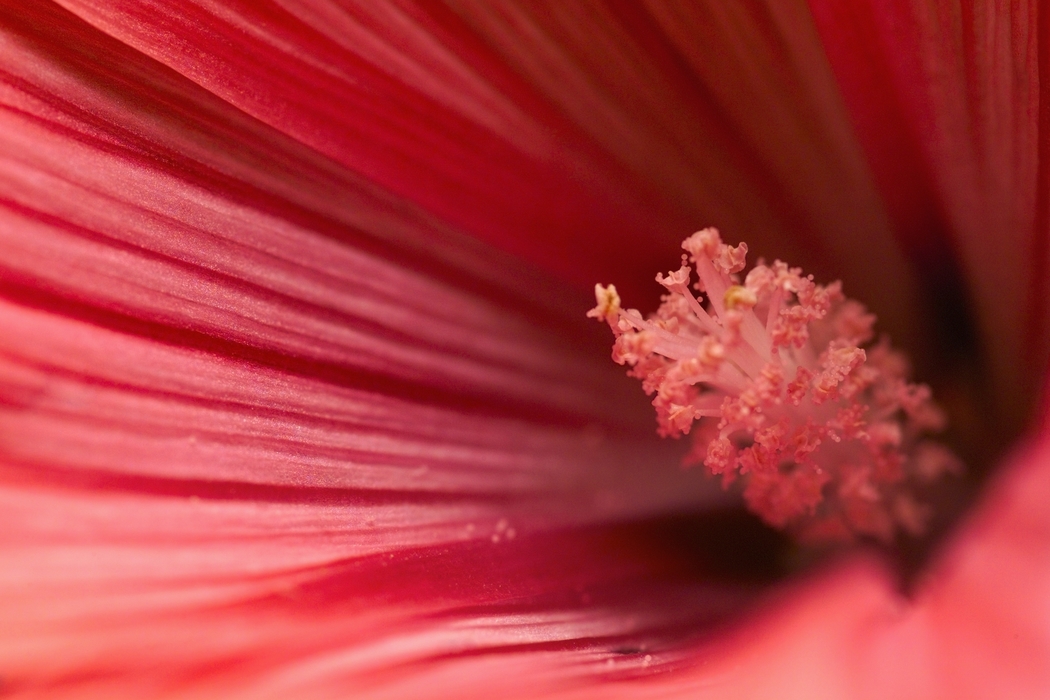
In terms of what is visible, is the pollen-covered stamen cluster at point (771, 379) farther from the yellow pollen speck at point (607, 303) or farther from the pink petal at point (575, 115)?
the pink petal at point (575, 115)

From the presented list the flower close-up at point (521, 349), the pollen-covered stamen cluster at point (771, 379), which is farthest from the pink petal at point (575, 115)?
the pollen-covered stamen cluster at point (771, 379)

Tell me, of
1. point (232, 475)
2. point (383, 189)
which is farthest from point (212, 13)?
point (232, 475)

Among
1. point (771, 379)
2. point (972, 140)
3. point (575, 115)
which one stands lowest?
point (771, 379)

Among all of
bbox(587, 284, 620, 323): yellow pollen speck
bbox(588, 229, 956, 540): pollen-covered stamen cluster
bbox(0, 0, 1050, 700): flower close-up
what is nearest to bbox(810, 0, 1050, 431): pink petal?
bbox(0, 0, 1050, 700): flower close-up

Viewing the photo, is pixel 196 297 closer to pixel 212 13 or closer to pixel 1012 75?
pixel 212 13

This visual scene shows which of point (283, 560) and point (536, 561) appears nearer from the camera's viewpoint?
point (283, 560)

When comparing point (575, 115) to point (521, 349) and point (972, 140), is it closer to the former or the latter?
point (521, 349)

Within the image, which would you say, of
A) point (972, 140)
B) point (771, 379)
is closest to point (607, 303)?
point (771, 379)

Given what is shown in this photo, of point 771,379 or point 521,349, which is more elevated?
point 521,349

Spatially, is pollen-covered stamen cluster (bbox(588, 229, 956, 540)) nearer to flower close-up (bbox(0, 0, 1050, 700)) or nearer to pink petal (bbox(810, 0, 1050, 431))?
flower close-up (bbox(0, 0, 1050, 700))
